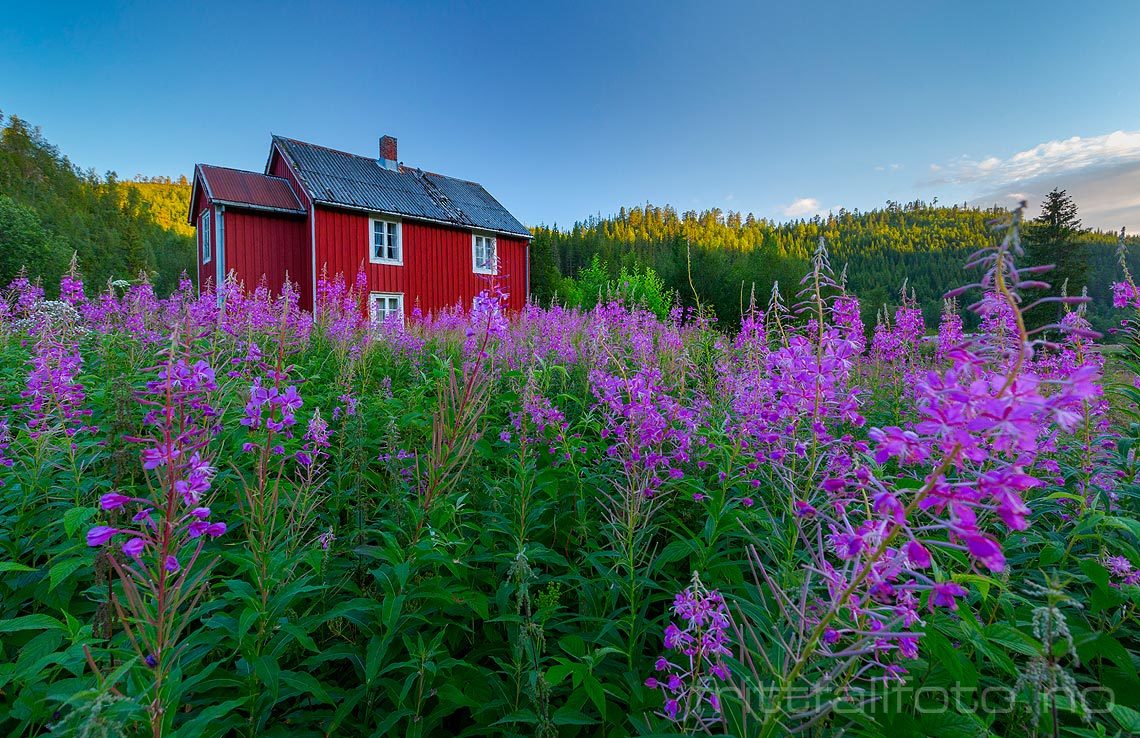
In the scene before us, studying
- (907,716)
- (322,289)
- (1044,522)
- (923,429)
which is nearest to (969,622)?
A: (907,716)

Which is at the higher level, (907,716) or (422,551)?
(422,551)

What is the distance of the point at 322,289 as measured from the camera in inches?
367

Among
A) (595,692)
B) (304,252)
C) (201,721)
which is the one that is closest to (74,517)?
(201,721)

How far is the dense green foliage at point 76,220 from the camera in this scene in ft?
129

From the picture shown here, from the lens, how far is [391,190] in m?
20.4

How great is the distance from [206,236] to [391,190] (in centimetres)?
716

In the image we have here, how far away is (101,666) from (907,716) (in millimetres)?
2517

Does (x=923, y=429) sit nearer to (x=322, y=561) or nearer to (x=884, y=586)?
(x=884, y=586)

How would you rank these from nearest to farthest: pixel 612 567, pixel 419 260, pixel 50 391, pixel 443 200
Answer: pixel 612 567, pixel 50 391, pixel 419 260, pixel 443 200

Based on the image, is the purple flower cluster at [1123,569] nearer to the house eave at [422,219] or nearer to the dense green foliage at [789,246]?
the house eave at [422,219]

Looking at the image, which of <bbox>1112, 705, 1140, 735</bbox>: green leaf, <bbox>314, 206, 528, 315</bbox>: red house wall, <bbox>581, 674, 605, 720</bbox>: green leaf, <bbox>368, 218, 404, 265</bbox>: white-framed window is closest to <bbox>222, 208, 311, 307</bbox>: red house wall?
<bbox>314, 206, 528, 315</bbox>: red house wall

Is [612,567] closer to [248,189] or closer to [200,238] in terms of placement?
[248,189]

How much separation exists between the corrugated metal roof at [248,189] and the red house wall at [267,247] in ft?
1.36

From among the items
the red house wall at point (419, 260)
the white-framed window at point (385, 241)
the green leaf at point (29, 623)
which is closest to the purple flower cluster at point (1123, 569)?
the green leaf at point (29, 623)
